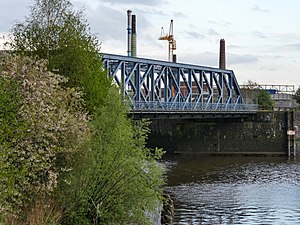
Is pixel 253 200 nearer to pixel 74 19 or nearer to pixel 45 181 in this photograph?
pixel 74 19

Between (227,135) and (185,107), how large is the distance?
1061 cm

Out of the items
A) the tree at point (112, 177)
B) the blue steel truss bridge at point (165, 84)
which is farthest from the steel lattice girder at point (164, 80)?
the tree at point (112, 177)

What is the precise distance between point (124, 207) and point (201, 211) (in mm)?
12215

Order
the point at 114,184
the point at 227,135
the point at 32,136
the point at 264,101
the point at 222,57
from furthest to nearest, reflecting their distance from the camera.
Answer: the point at 222,57 → the point at 264,101 → the point at 227,135 → the point at 114,184 → the point at 32,136

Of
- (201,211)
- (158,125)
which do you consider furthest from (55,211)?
(158,125)

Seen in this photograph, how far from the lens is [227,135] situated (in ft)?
237

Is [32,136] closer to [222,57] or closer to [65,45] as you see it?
[65,45]

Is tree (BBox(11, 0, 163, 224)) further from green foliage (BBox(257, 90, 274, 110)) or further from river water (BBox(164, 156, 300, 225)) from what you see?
green foliage (BBox(257, 90, 274, 110))

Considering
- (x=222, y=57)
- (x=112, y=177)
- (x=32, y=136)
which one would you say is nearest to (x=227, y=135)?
(x=222, y=57)

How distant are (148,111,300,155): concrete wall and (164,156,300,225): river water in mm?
6845

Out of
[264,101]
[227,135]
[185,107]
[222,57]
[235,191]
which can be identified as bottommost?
[235,191]

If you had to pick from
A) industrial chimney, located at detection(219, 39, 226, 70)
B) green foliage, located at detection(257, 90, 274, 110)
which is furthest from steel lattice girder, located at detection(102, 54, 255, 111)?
industrial chimney, located at detection(219, 39, 226, 70)

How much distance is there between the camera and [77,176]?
19828 millimetres

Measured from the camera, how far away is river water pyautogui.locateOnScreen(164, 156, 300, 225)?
30094 millimetres
